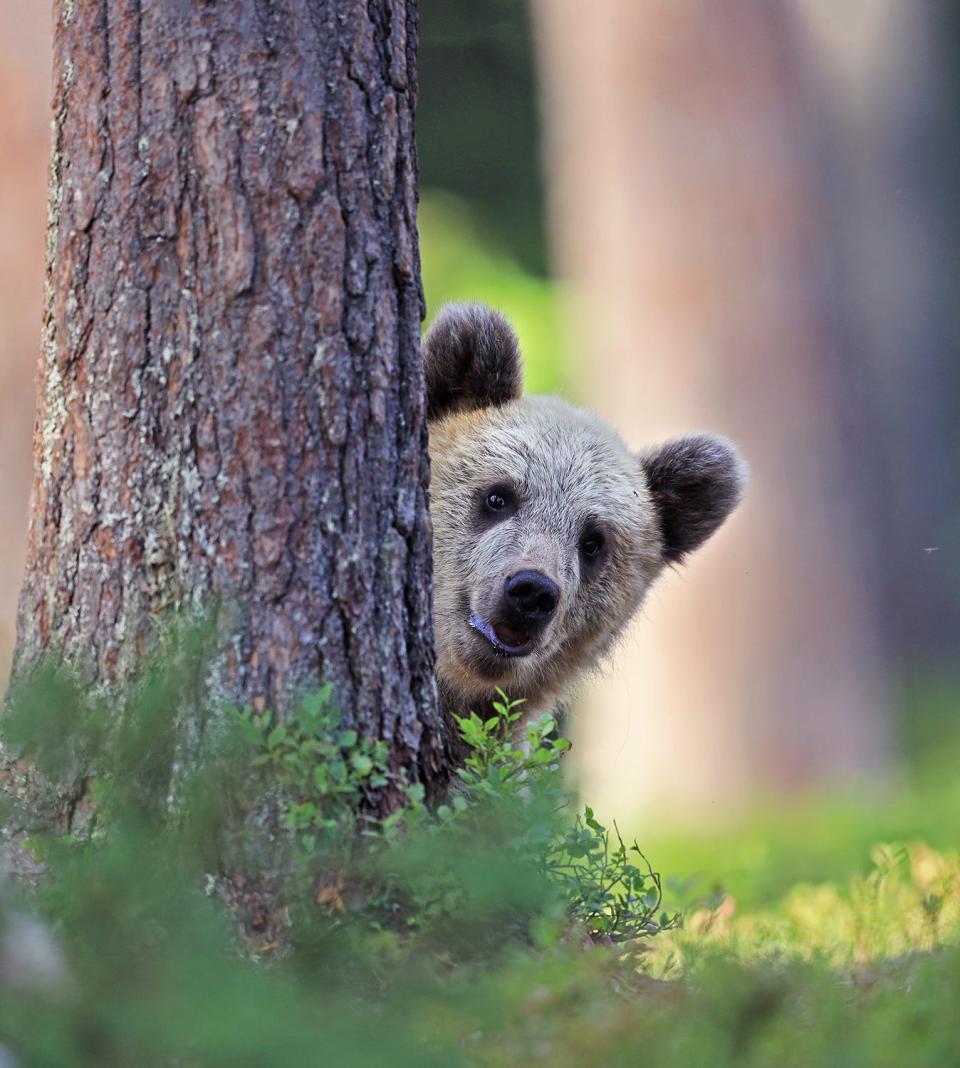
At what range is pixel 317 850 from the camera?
2.80 m

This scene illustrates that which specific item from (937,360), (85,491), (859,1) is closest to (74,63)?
(85,491)

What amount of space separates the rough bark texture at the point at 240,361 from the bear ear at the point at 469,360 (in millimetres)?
1734

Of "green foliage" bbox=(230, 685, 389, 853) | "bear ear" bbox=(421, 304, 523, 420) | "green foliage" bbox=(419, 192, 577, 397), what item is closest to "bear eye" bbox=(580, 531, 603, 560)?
"bear ear" bbox=(421, 304, 523, 420)

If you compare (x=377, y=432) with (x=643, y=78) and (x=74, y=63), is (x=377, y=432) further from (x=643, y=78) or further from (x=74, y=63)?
(x=643, y=78)

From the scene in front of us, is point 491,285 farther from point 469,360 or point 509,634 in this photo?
point 509,634

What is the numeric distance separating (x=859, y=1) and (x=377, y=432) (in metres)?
8.32

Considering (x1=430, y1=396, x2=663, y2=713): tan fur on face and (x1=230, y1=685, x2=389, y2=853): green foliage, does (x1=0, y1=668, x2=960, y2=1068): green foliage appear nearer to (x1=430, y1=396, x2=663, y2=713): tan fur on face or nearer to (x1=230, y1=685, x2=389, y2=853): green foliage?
(x1=230, y1=685, x2=389, y2=853): green foliage

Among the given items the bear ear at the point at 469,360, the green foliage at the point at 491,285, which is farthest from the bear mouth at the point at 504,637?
the green foliage at the point at 491,285

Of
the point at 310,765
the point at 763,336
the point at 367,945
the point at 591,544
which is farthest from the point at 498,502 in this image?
the point at 763,336

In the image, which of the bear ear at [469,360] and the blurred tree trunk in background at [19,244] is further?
the blurred tree trunk in background at [19,244]

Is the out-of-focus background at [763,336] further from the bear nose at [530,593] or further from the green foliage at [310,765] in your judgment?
the green foliage at [310,765]

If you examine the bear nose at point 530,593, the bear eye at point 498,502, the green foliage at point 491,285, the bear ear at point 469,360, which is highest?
the green foliage at point 491,285

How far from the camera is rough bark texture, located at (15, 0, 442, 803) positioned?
2.95 meters

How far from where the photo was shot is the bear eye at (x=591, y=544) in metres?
4.96
